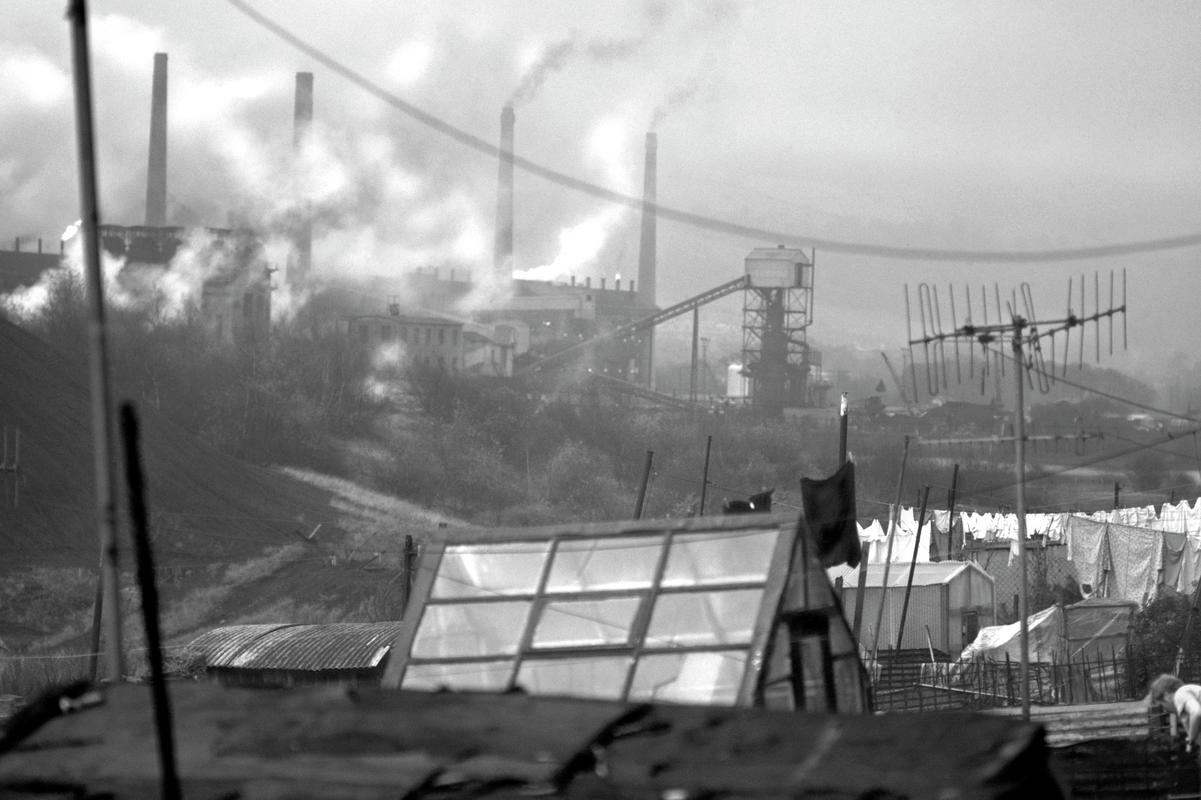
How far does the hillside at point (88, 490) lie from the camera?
5250 cm

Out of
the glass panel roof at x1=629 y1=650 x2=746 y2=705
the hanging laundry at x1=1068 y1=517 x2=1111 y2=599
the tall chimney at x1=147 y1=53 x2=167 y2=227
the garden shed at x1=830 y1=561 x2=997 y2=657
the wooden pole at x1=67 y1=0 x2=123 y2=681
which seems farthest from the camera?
the tall chimney at x1=147 y1=53 x2=167 y2=227

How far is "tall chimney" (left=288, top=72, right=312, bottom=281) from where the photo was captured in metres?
99.3

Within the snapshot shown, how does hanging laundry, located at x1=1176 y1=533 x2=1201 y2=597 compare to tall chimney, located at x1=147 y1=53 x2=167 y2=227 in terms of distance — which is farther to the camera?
tall chimney, located at x1=147 y1=53 x2=167 y2=227

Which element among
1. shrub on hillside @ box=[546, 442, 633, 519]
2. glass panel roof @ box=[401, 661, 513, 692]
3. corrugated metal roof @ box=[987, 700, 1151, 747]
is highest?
glass panel roof @ box=[401, 661, 513, 692]

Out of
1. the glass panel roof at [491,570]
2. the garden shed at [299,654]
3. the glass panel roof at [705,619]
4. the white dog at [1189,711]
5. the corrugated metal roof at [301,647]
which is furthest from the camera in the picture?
the corrugated metal roof at [301,647]

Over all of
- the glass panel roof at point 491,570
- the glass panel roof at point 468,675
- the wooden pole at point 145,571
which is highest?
the wooden pole at point 145,571

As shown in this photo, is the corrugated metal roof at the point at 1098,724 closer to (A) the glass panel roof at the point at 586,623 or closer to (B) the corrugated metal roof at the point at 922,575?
(A) the glass panel roof at the point at 586,623

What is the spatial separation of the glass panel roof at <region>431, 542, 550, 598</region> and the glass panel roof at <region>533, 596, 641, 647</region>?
0.88ft

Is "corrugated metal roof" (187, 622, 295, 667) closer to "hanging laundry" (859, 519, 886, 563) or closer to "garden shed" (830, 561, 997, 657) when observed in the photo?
"garden shed" (830, 561, 997, 657)

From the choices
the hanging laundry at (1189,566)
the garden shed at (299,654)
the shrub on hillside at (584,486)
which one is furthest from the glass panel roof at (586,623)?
the shrub on hillside at (584,486)

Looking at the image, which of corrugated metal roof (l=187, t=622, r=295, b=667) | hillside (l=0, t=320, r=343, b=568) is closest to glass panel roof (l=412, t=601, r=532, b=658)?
corrugated metal roof (l=187, t=622, r=295, b=667)

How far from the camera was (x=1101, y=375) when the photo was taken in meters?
125

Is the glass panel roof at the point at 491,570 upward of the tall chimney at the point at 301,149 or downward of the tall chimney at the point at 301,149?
downward

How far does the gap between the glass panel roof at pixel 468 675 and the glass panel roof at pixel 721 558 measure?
3.82 feet
